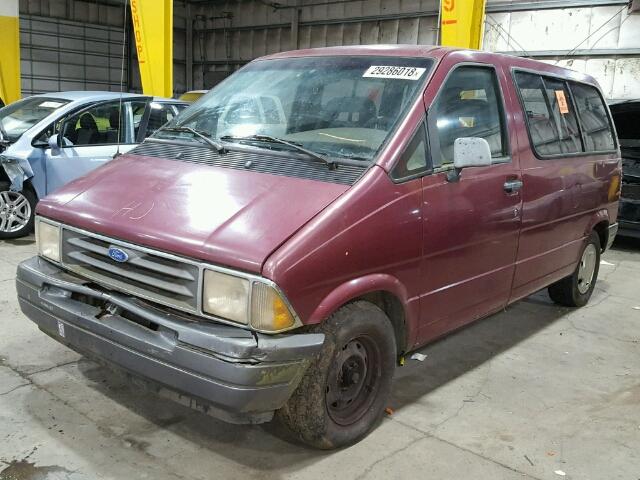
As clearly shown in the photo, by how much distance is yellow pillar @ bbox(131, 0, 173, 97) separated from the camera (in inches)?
397

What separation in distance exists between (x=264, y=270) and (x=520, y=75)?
244 cm

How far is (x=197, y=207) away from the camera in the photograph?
2.62 m

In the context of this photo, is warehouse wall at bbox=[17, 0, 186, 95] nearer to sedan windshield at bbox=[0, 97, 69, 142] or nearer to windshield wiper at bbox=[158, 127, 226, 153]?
sedan windshield at bbox=[0, 97, 69, 142]

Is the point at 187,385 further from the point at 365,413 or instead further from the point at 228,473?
the point at 365,413

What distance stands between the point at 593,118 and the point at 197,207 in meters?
3.59

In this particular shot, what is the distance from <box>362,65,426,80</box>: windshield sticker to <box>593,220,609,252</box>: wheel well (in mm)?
2654

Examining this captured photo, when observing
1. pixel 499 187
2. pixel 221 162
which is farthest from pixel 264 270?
pixel 499 187

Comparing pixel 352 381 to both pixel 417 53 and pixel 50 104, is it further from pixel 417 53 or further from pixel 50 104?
pixel 50 104

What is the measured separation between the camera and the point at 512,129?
3.60m

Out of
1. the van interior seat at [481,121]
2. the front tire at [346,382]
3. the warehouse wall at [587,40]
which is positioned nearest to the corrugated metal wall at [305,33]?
the warehouse wall at [587,40]

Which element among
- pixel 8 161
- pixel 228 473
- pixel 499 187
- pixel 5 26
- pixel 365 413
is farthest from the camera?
pixel 5 26

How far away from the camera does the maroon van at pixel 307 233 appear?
2.35 meters

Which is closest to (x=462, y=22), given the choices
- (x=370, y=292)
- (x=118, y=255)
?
(x=370, y=292)

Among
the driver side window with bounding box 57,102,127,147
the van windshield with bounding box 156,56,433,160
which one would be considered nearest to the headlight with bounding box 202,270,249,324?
the van windshield with bounding box 156,56,433,160
